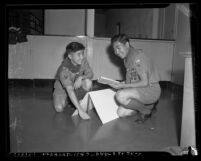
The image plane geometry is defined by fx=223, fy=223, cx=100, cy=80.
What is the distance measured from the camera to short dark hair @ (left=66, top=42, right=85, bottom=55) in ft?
2.26

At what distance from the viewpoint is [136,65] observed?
0.70 m

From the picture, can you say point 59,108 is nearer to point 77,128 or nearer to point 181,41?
point 77,128

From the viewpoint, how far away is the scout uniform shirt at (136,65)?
0.70m

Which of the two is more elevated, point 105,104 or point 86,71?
point 86,71

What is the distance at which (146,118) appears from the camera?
70cm

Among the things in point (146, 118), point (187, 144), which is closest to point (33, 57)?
point (146, 118)

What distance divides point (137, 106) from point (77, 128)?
8.0 inches

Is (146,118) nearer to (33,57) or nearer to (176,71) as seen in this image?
(176,71)

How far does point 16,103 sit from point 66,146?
200 millimetres

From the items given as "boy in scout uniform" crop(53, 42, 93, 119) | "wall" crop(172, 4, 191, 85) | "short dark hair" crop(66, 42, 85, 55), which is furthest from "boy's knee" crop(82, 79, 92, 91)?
"wall" crop(172, 4, 191, 85)

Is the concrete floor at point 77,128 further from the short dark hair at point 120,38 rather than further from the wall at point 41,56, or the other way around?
the short dark hair at point 120,38

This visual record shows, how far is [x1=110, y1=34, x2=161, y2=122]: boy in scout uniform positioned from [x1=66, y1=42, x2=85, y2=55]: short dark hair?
10cm

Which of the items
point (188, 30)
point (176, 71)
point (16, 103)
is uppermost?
point (188, 30)

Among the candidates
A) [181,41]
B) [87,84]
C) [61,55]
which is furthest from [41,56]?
[181,41]
